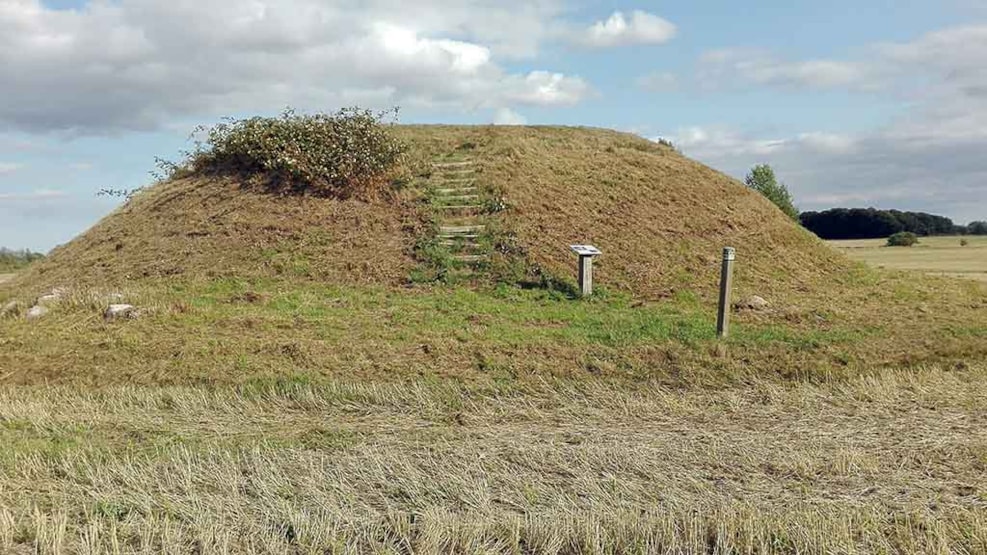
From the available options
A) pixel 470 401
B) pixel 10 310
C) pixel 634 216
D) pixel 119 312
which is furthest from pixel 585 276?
pixel 10 310

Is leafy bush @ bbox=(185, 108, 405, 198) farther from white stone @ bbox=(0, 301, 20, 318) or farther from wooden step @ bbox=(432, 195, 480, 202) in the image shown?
white stone @ bbox=(0, 301, 20, 318)

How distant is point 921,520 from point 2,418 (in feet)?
25.0

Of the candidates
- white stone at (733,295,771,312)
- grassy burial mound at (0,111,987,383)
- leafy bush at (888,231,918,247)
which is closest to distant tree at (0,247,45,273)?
grassy burial mound at (0,111,987,383)

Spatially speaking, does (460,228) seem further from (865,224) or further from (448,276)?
(865,224)

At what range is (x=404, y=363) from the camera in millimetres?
8828

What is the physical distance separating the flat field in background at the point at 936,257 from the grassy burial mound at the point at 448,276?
6381mm

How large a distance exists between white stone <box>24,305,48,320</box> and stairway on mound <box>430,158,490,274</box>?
23.5 feet

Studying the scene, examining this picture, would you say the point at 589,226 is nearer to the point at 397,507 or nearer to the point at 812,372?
the point at 812,372

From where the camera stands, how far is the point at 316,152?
17.4 meters

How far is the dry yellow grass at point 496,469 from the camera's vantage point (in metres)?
4.42

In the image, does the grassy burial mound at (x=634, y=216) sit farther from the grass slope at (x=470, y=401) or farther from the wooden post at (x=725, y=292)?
the wooden post at (x=725, y=292)

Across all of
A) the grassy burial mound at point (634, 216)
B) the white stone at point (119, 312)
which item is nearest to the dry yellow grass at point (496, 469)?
the white stone at point (119, 312)

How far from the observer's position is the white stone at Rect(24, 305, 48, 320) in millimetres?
11492

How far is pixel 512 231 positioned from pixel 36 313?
8.77 metres
